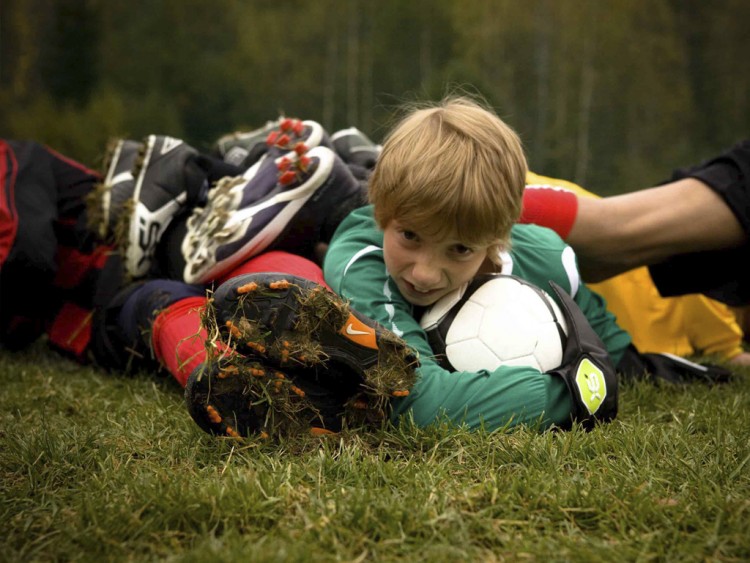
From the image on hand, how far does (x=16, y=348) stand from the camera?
3.09m

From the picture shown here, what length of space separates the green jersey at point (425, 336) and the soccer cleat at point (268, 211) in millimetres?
208

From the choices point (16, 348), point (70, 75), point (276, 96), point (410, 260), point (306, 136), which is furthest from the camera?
point (276, 96)

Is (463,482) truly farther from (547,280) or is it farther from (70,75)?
(70,75)

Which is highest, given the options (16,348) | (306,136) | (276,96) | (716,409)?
(306,136)

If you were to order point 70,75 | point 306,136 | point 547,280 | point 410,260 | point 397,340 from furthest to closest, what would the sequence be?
point 70,75 < point 306,136 < point 547,280 < point 410,260 < point 397,340

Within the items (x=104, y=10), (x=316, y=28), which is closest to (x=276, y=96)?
(x=316, y=28)

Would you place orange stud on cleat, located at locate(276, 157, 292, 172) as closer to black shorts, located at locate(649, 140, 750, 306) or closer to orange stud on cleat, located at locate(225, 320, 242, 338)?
orange stud on cleat, located at locate(225, 320, 242, 338)

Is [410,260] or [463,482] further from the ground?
[410,260]

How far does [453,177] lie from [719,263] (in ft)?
4.41

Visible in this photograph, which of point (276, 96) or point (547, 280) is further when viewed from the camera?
point (276, 96)

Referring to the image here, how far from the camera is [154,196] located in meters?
2.55

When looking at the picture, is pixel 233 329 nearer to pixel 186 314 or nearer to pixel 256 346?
pixel 256 346

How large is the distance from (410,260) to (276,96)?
1476cm

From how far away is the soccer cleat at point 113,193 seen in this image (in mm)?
2621
